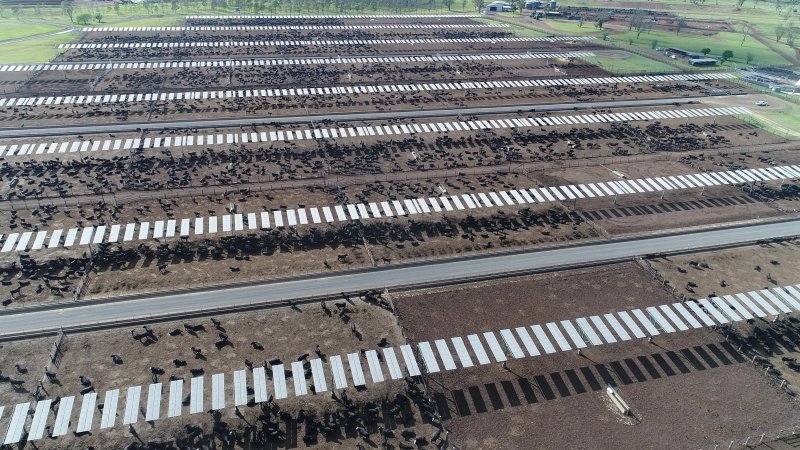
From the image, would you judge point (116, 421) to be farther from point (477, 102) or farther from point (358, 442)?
point (477, 102)

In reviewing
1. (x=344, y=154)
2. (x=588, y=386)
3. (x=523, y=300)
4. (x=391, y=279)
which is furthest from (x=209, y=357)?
(x=344, y=154)

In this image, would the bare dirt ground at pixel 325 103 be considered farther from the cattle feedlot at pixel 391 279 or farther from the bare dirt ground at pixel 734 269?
the bare dirt ground at pixel 734 269

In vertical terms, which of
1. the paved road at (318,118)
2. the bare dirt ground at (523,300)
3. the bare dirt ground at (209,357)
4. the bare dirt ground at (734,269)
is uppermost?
the paved road at (318,118)

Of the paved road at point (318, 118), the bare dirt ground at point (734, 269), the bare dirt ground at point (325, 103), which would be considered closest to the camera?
the bare dirt ground at point (734, 269)

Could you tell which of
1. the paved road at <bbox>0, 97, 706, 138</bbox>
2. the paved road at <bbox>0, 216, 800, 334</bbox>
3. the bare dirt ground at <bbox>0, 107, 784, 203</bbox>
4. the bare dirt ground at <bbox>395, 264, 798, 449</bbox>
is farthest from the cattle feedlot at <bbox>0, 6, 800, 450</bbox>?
the paved road at <bbox>0, 97, 706, 138</bbox>

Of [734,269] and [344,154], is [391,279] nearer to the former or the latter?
[344,154]

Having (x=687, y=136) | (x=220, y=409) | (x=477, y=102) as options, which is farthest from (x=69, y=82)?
(x=687, y=136)

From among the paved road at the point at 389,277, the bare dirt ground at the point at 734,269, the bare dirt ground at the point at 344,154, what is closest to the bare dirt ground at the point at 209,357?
the paved road at the point at 389,277
